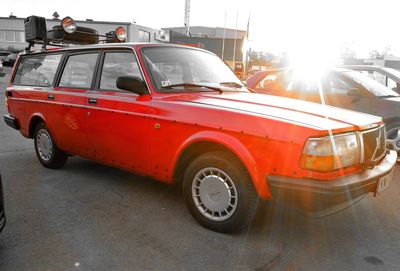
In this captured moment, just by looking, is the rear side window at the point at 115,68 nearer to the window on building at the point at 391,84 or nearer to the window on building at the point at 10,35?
the window on building at the point at 391,84

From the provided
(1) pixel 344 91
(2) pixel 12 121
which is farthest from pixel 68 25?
(1) pixel 344 91

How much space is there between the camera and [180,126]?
326cm

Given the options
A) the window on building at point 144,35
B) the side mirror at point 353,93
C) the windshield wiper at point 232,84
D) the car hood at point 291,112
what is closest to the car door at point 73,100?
the car hood at point 291,112

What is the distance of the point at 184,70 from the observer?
12.7ft

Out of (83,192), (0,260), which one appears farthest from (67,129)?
(0,260)

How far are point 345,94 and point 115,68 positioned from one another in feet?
12.1

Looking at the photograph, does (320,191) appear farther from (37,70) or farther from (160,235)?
(37,70)

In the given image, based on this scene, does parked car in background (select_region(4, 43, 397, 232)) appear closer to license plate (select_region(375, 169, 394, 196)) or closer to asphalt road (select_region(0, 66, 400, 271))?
license plate (select_region(375, 169, 394, 196))

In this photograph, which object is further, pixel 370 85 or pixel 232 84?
pixel 370 85

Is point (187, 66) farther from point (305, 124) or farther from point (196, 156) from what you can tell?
point (305, 124)

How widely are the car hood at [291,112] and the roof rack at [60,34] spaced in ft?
9.42

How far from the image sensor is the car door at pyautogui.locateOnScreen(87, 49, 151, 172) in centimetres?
360

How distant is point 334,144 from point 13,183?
12.3 ft

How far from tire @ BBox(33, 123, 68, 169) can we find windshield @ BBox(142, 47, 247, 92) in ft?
6.78
